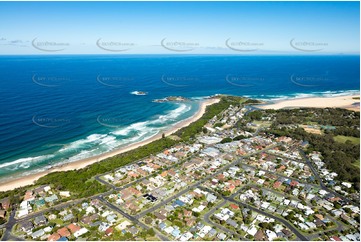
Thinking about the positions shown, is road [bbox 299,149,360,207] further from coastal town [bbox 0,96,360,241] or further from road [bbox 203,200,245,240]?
road [bbox 203,200,245,240]

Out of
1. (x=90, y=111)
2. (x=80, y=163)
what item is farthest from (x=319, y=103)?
(x=80, y=163)

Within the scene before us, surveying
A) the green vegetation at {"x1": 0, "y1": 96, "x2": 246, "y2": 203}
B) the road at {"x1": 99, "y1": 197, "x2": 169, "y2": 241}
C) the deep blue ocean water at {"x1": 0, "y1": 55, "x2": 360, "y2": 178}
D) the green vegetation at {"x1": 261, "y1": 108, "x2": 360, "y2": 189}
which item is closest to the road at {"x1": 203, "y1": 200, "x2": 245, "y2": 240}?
the road at {"x1": 99, "y1": 197, "x2": 169, "y2": 241}

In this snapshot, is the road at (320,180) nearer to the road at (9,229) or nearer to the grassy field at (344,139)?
the grassy field at (344,139)

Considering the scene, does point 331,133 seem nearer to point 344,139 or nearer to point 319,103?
point 344,139

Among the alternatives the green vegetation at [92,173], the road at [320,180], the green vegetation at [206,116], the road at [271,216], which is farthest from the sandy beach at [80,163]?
the road at [320,180]

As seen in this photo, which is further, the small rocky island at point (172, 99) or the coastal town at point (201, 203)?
the small rocky island at point (172, 99)
